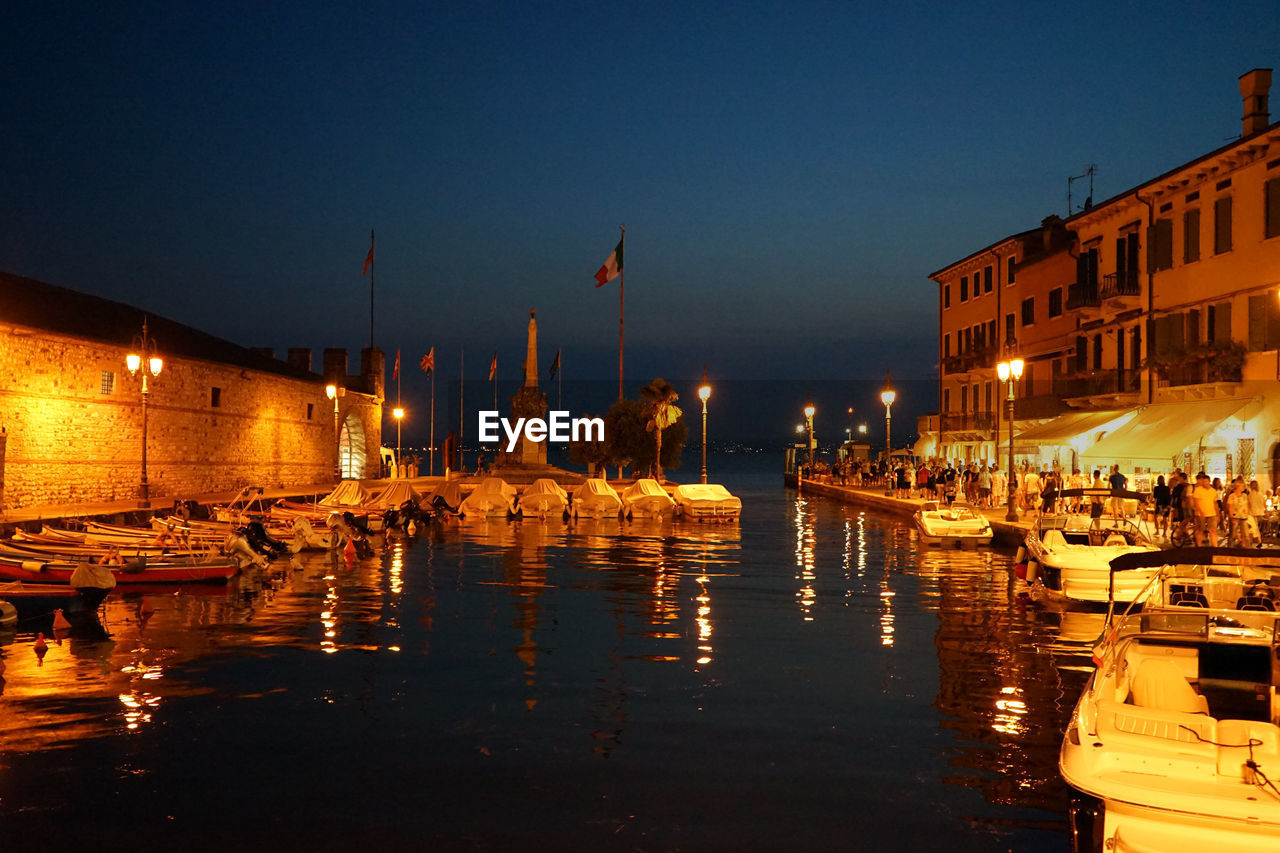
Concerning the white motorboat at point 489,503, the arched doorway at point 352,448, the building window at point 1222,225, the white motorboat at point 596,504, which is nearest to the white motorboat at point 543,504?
the white motorboat at point 489,503

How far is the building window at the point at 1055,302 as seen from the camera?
154ft

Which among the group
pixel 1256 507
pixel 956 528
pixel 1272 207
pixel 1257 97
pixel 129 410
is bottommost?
pixel 956 528

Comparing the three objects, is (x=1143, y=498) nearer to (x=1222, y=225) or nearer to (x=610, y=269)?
(x=1222, y=225)

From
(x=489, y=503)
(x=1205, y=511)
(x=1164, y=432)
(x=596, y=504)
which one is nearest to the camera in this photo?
(x=1205, y=511)

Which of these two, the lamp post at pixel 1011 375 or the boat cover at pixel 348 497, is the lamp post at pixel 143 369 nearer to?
the boat cover at pixel 348 497

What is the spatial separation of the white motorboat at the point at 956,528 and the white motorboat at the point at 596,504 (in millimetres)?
15130

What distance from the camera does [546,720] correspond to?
11914 millimetres

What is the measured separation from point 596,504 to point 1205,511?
25.7 metres

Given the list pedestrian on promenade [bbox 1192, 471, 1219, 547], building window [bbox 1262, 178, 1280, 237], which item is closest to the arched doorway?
building window [bbox 1262, 178, 1280, 237]

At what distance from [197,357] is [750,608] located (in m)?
29.9

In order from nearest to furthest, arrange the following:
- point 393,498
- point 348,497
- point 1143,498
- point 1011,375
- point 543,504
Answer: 1. point 1143,498
2. point 1011,375
3. point 348,497
4. point 393,498
5. point 543,504

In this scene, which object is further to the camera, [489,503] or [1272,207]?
[489,503]

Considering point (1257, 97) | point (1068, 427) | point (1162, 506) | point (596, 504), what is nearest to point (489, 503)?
point (596, 504)

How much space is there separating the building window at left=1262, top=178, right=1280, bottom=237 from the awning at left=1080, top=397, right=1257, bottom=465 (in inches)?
190
